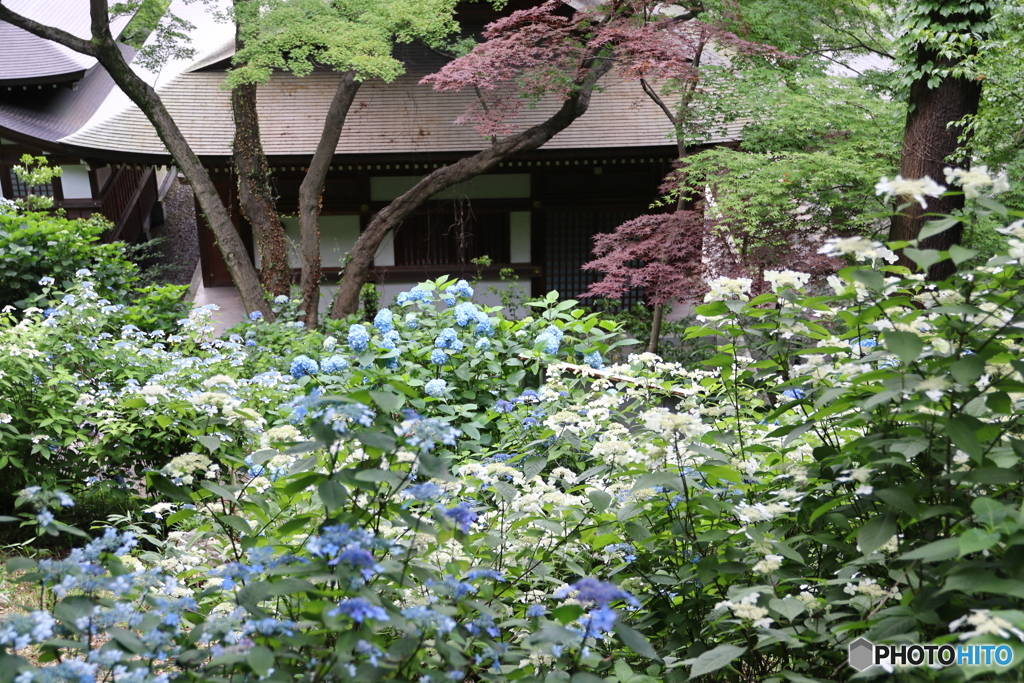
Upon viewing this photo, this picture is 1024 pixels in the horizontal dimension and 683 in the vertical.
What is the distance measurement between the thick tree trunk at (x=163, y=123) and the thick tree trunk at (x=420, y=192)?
1060 millimetres

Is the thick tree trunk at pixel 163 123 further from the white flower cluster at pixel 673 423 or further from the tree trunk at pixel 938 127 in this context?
the white flower cluster at pixel 673 423

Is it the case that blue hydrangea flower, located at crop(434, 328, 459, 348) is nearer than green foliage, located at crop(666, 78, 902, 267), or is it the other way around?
blue hydrangea flower, located at crop(434, 328, 459, 348)

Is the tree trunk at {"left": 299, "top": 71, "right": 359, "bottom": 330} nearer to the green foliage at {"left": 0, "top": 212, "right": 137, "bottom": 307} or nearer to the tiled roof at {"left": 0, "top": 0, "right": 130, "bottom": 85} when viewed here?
the green foliage at {"left": 0, "top": 212, "right": 137, "bottom": 307}

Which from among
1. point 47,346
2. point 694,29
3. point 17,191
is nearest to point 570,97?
point 694,29

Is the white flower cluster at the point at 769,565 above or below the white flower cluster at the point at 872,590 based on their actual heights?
above

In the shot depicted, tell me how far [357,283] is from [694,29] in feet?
16.6

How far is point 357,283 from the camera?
31.3 ft

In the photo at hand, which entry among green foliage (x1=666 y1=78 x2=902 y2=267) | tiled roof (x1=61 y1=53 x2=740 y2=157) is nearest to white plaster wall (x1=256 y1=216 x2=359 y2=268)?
tiled roof (x1=61 y1=53 x2=740 y2=157)

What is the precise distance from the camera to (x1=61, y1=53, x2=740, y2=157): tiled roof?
34.0 feet

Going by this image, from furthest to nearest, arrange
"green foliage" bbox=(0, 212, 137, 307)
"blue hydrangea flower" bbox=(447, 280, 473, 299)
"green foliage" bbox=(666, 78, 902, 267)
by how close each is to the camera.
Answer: "green foliage" bbox=(666, 78, 902, 267) < "green foliage" bbox=(0, 212, 137, 307) < "blue hydrangea flower" bbox=(447, 280, 473, 299)

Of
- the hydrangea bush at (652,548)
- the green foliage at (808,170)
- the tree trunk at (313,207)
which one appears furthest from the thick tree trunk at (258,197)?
the hydrangea bush at (652,548)

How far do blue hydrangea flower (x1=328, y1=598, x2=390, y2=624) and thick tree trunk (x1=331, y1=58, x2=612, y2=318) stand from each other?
8.48 m

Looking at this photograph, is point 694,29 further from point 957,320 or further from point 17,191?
point 17,191

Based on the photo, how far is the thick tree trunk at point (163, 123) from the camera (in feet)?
25.4
